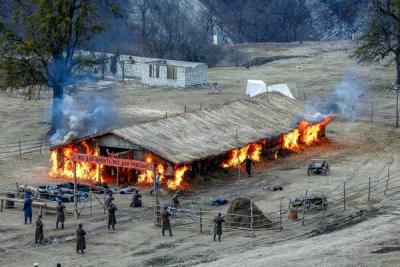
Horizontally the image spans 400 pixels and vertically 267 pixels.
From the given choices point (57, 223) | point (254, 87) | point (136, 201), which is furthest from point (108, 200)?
point (254, 87)

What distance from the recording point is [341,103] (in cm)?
6519

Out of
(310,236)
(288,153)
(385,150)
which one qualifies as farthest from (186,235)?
(385,150)

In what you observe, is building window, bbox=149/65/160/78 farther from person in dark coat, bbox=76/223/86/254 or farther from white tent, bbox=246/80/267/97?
person in dark coat, bbox=76/223/86/254

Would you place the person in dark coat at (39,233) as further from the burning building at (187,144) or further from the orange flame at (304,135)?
the orange flame at (304,135)

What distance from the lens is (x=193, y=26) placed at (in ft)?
347

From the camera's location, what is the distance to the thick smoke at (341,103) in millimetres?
57938

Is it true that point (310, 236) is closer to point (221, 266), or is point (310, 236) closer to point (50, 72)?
point (221, 266)

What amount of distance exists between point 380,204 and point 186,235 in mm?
9521

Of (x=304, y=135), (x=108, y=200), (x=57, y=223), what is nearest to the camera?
(x=57, y=223)

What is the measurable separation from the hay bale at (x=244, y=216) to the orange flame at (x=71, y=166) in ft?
35.5

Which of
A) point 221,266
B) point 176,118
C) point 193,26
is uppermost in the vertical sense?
point 193,26

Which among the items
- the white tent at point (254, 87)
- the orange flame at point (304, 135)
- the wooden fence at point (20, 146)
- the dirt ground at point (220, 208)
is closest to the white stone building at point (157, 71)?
the dirt ground at point (220, 208)

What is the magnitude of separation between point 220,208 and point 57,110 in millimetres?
21610

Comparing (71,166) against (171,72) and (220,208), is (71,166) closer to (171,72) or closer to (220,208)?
(220,208)
